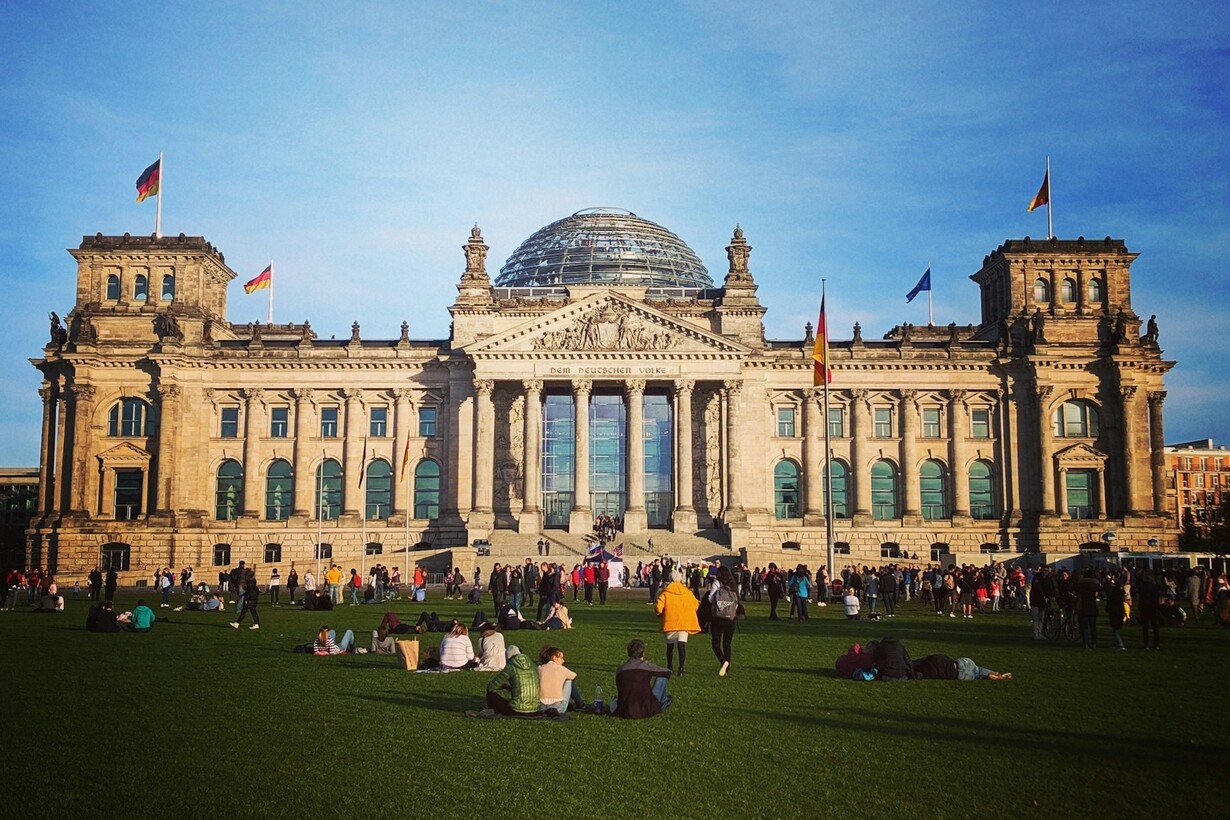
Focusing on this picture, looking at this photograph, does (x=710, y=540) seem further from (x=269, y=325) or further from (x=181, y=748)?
(x=181, y=748)

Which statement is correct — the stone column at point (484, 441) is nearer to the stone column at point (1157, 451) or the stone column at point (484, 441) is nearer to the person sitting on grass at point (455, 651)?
the stone column at point (1157, 451)

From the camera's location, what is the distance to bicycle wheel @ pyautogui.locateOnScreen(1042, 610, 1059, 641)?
33.1 m

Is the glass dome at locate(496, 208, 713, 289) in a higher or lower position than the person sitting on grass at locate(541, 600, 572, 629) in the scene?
higher

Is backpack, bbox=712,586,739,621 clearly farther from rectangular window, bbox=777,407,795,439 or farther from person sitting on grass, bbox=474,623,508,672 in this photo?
rectangular window, bbox=777,407,795,439

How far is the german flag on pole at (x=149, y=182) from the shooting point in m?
80.6

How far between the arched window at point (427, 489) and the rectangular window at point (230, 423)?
13.4 m

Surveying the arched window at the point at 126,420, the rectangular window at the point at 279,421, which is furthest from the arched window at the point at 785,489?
the arched window at the point at 126,420

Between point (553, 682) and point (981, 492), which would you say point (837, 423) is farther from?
point (553, 682)

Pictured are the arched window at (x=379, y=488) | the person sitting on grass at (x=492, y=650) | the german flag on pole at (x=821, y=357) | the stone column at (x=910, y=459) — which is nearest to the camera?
the person sitting on grass at (x=492, y=650)

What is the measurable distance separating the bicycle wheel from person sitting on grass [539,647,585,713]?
755 inches

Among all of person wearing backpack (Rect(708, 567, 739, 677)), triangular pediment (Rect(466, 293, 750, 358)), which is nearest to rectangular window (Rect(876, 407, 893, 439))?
triangular pediment (Rect(466, 293, 750, 358))

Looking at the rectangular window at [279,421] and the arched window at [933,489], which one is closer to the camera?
the arched window at [933,489]

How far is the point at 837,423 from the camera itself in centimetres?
8475

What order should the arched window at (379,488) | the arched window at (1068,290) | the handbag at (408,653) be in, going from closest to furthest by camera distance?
the handbag at (408,653)
the arched window at (379,488)
the arched window at (1068,290)
